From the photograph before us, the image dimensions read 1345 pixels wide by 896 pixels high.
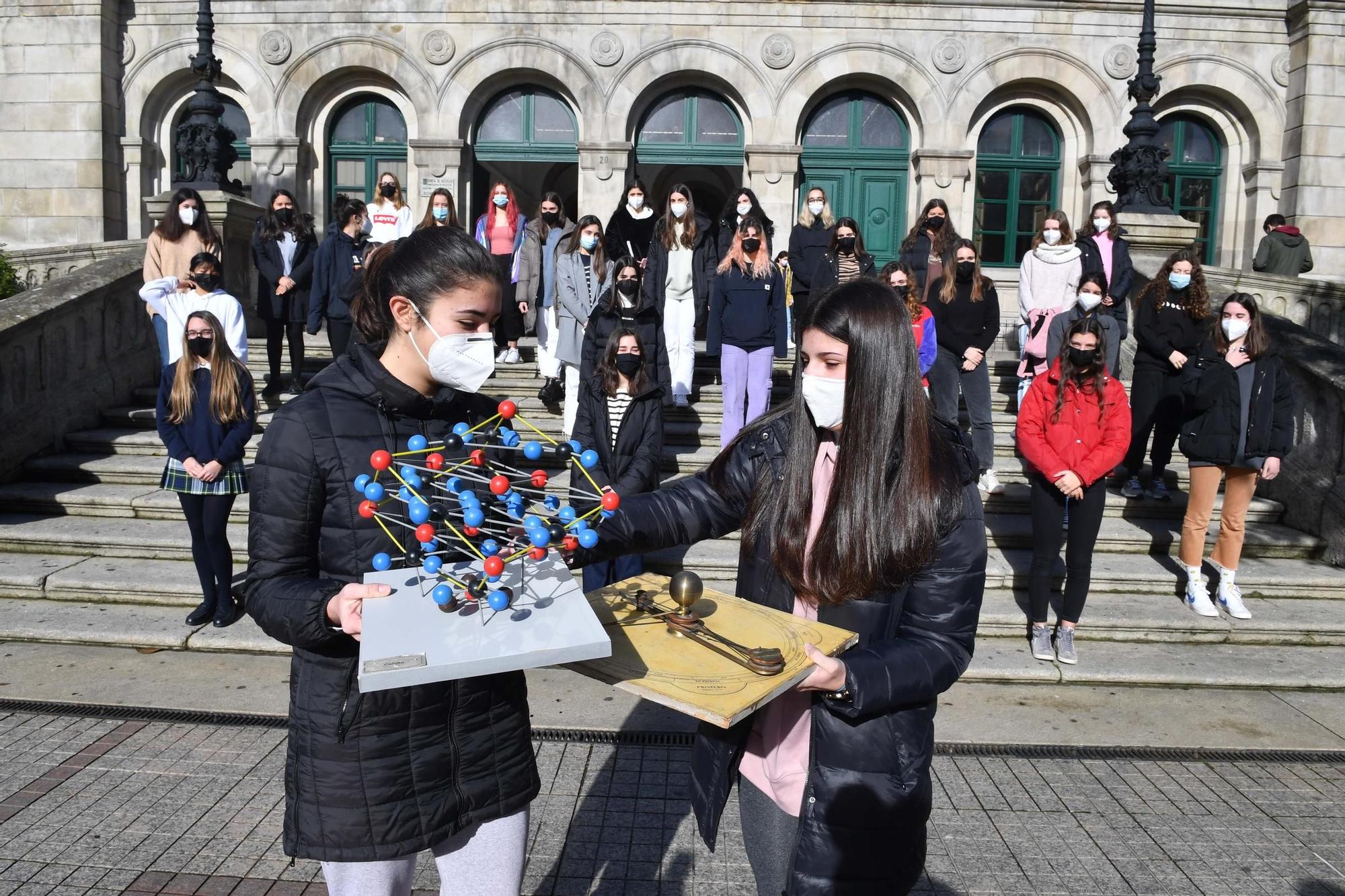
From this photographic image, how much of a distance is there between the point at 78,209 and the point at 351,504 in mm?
16980

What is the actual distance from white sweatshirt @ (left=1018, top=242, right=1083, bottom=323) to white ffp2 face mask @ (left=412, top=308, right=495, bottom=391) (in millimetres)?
7927

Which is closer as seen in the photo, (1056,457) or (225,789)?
(225,789)

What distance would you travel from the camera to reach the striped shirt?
693cm

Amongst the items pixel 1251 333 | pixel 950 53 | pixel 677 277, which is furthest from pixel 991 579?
pixel 950 53

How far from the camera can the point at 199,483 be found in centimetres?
645

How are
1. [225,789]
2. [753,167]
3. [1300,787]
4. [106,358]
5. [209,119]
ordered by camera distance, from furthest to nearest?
[753,167]
[209,119]
[106,358]
[1300,787]
[225,789]

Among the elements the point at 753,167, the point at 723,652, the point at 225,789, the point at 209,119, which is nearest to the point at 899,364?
the point at 723,652

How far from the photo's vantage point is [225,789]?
14.6 feet

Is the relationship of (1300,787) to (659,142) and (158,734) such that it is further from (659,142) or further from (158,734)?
(659,142)

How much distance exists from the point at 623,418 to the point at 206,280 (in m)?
3.95

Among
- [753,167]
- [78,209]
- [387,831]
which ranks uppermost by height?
[753,167]

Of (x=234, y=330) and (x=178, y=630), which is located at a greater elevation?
Result: (x=234, y=330)

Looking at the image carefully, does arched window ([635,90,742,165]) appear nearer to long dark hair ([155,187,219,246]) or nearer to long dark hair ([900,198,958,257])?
long dark hair ([900,198,958,257])

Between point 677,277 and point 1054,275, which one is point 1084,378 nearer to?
point 1054,275
